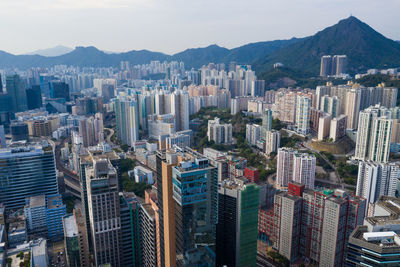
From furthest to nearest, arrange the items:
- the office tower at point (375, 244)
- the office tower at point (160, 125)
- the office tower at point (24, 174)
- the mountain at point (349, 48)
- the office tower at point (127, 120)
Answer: the mountain at point (349, 48) → the office tower at point (160, 125) → the office tower at point (127, 120) → the office tower at point (24, 174) → the office tower at point (375, 244)

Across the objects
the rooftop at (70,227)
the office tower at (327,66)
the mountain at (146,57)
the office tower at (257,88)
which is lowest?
the rooftop at (70,227)

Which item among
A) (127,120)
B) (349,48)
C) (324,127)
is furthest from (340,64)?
(127,120)

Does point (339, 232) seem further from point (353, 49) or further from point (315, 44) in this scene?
point (315, 44)

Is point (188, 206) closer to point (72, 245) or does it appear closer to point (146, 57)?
point (72, 245)

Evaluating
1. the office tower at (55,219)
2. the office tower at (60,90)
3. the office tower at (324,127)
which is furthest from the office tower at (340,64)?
the office tower at (55,219)

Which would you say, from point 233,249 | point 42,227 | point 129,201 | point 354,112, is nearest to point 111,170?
point 129,201

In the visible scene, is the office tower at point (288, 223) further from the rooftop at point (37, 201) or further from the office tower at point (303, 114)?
the office tower at point (303, 114)
